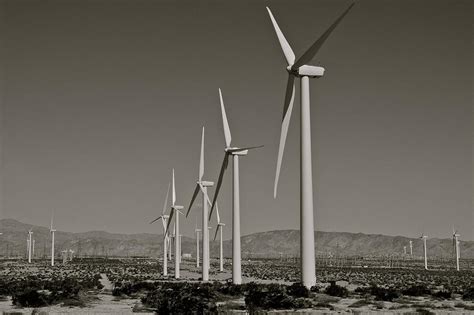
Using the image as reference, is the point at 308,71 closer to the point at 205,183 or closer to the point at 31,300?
the point at 31,300

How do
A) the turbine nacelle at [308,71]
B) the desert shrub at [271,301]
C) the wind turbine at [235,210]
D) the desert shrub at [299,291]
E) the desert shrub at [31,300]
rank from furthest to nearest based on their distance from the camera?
1. the wind turbine at [235,210]
2. the turbine nacelle at [308,71]
3. the desert shrub at [31,300]
4. the desert shrub at [299,291]
5. the desert shrub at [271,301]

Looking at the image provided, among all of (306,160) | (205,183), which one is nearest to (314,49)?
(306,160)

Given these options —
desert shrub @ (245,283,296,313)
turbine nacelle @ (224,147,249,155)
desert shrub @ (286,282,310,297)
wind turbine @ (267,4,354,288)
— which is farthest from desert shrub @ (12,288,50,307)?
turbine nacelle @ (224,147,249,155)

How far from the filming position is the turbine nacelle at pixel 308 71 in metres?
36.6

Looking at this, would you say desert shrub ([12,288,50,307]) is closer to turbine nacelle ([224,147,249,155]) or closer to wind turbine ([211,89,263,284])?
wind turbine ([211,89,263,284])

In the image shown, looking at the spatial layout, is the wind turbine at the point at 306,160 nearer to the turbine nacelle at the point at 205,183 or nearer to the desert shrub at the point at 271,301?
the desert shrub at the point at 271,301

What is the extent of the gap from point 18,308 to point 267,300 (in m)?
13.3

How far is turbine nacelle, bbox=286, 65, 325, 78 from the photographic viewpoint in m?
36.6

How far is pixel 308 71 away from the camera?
120 feet

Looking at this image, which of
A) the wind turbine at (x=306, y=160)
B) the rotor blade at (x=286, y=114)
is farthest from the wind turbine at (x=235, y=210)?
the wind turbine at (x=306, y=160)

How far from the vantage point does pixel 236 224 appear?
51906mm

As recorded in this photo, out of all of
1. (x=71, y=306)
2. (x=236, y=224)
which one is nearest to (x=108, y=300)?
(x=71, y=306)

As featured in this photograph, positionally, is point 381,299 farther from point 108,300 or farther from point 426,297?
point 108,300

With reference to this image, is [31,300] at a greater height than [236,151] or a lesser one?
lesser
